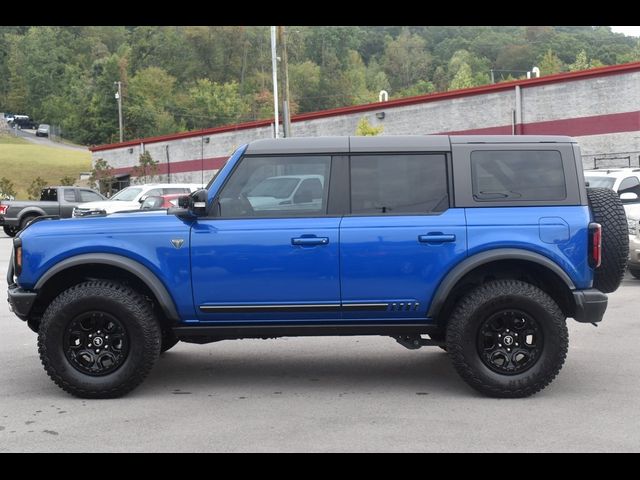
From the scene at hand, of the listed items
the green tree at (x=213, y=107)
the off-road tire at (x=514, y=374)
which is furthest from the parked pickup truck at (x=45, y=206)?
the green tree at (x=213, y=107)

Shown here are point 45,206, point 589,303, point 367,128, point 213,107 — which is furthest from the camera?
point 213,107

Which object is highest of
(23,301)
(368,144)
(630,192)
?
(368,144)

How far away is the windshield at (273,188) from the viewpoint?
6.50 meters

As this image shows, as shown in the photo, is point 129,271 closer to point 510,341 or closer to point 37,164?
point 510,341

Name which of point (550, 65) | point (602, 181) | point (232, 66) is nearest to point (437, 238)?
point (602, 181)

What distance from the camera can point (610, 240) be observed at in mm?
6559

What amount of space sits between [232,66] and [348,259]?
130054 millimetres

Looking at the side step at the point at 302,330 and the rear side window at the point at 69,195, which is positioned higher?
the rear side window at the point at 69,195

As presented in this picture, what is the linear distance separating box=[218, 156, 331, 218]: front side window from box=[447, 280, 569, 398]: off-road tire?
1.40 meters

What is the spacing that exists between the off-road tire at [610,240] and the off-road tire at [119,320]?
357cm

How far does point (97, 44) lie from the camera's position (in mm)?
146625

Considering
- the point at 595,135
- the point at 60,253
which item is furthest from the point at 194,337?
the point at 595,135

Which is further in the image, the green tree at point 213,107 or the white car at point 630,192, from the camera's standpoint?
the green tree at point 213,107

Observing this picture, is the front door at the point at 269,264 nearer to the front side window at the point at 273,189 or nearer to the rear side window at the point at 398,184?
the front side window at the point at 273,189
